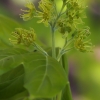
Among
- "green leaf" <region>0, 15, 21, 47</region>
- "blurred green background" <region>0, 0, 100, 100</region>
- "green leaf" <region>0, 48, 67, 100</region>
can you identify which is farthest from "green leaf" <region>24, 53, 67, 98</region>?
"blurred green background" <region>0, 0, 100, 100</region>

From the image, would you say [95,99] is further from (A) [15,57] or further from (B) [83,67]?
(A) [15,57]

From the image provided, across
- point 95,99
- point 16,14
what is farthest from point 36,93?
point 16,14

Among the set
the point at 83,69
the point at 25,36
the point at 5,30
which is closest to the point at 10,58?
the point at 25,36

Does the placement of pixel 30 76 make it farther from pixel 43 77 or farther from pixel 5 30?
pixel 5 30

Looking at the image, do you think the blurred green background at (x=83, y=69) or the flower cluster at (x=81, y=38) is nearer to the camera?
the flower cluster at (x=81, y=38)

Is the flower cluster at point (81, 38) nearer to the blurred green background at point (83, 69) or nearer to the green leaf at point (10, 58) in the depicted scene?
the green leaf at point (10, 58)

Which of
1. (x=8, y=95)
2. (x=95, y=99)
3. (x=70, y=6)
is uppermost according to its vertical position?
(x=70, y=6)

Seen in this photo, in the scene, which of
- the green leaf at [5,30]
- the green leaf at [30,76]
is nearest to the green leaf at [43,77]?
the green leaf at [30,76]

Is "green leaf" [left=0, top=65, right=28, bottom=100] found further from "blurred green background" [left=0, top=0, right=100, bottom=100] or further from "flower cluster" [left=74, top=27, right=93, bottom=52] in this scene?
"blurred green background" [left=0, top=0, right=100, bottom=100]

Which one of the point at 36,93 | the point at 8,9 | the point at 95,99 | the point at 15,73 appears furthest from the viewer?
the point at 8,9
